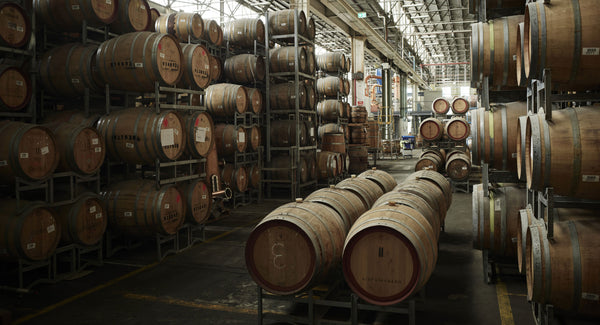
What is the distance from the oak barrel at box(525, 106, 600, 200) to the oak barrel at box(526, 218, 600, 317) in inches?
13.5

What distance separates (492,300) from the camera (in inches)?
202

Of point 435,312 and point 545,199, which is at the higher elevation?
point 545,199

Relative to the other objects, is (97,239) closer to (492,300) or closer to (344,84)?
(492,300)

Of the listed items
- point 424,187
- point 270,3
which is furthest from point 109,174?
point 270,3

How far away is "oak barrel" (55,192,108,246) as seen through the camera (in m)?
6.14

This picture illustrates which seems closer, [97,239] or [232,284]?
[232,284]

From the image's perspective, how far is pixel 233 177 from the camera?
11453 mm

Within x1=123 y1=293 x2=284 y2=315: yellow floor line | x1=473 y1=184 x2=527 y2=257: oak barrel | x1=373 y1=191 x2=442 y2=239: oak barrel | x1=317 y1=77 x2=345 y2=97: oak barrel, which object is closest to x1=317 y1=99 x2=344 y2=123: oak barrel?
x1=317 y1=77 x2=345 y2=97: oak barrel

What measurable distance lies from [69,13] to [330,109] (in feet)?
35.1

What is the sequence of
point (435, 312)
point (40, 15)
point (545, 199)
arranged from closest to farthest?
point (545, 199)
point (435, 312)
point (40, 15)

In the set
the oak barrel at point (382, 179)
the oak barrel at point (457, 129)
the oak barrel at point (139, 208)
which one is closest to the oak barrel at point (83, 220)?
the oak barrel at point (139, 208)

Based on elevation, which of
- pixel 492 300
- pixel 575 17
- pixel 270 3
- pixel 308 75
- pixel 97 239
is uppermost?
pixel 270 3

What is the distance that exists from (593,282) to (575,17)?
1.98 m

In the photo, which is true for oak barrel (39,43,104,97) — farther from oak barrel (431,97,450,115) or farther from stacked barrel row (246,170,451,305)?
oak barrel (431,97,450,115)
